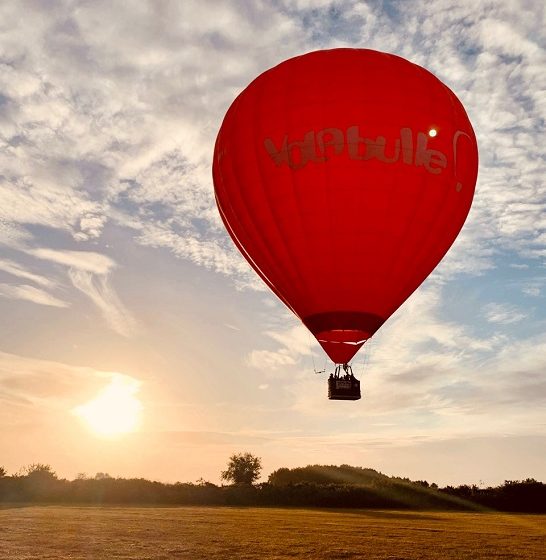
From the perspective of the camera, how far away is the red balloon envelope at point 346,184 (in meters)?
24.6

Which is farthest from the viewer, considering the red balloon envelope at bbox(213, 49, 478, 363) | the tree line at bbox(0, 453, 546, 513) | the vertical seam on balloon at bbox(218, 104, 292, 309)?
the tree line at bbox(0, 453, 546, 513)

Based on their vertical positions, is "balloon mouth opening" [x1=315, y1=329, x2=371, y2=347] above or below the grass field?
above

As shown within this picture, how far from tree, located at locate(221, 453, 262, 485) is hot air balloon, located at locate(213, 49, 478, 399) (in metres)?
54.0

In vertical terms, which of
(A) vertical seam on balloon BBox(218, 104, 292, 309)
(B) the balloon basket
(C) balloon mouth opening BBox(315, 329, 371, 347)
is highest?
(A) vertical seam on balloon BBox(218, 104, 292, 309)

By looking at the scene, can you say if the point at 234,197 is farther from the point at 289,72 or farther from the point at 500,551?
the point at 500,551

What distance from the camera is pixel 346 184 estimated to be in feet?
80.3

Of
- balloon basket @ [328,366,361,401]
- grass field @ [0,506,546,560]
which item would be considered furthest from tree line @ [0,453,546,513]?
balloon basket @ [328,366,361,401]

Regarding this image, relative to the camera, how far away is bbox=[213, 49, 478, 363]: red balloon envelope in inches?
969

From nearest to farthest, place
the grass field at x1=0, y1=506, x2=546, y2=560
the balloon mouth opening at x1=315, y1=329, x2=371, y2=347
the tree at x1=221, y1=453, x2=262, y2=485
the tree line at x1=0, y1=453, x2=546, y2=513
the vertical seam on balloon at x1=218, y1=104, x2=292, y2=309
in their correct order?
the grass field at x1=0, y1=506, x2=546, y2=560 < the balloon mouth opening at x1=315, y1=329, x2=371, y2=347 < the vertical seam on balloon at x1=218, y1=104, x2=292, y2=309 < the tree line at x1=0, y1=453, x2=546, y2=513 < the tree at x1=221, y1=453, x2=262, y2=485

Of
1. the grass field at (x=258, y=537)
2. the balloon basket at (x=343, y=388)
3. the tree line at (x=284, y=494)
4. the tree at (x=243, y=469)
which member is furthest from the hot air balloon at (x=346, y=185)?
the tree at (x=243, y=469)

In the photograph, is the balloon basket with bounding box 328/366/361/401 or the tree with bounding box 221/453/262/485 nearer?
the balloon basket with bounding box 328/366/361/401

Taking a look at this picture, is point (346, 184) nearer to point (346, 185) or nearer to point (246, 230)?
point (346, 185)

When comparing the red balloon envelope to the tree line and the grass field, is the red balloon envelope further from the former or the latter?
the tree line

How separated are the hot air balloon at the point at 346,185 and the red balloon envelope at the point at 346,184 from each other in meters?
0.04
